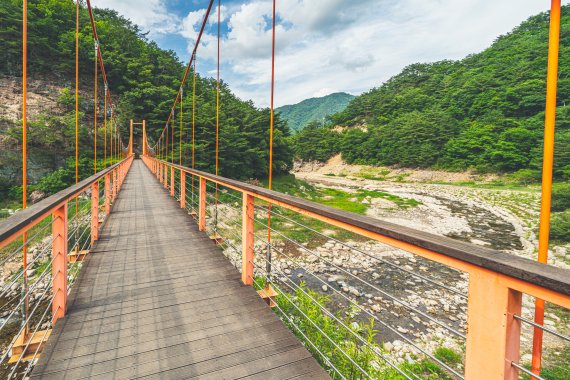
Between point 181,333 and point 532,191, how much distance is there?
29283mm

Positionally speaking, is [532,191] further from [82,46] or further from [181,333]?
[82,46]

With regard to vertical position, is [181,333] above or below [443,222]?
above

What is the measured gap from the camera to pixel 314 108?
155 metres

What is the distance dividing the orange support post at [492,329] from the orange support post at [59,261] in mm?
2545

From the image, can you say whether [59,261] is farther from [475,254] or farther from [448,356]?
[448,356]

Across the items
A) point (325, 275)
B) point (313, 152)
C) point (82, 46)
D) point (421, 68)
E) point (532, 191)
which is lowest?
point (325, 275)

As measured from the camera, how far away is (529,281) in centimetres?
72

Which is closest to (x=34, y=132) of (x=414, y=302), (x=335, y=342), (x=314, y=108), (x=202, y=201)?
(x=202, y=201)

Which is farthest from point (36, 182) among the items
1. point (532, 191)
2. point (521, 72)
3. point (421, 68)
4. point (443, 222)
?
point (421, 68)

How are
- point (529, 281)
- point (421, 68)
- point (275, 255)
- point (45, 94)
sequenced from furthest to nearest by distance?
point (421, 68)
point (45, 94)
point (275, 255)
point (529, 281)

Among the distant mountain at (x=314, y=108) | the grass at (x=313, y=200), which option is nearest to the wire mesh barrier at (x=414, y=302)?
the grass at (x=313, y=200)

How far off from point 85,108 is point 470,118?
43.3 metres

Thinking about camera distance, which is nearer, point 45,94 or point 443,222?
point 443,222

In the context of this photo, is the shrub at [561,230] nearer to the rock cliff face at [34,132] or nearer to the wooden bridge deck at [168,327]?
the wooden bridge deck at [168,327]
